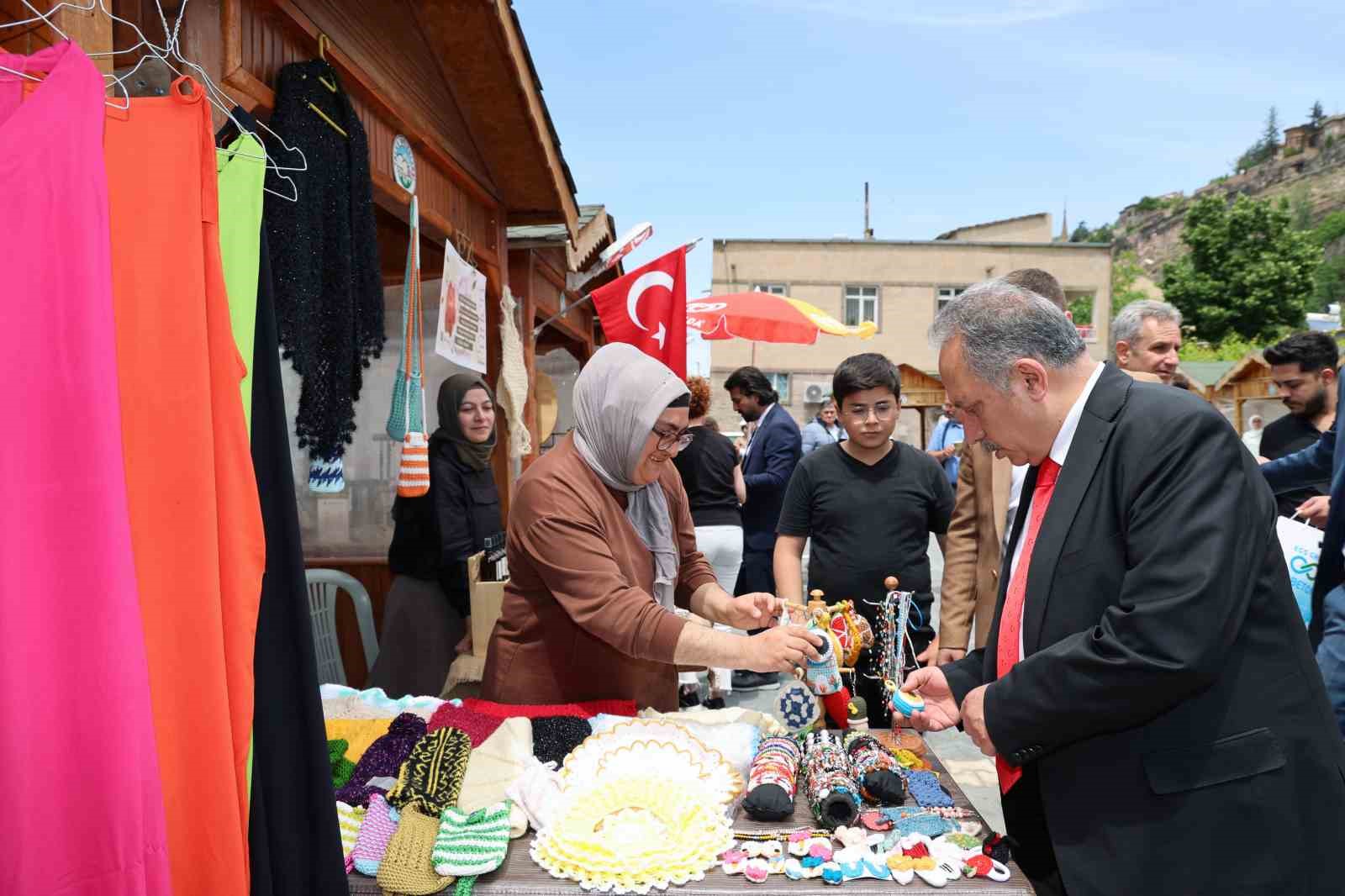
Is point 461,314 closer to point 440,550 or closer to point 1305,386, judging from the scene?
point 440,550

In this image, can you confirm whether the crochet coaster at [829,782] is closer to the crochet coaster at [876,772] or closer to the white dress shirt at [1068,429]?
the crochet coaster at [876,772]

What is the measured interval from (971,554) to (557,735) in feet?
5.94

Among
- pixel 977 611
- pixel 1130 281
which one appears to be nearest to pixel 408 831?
pixel 977 611

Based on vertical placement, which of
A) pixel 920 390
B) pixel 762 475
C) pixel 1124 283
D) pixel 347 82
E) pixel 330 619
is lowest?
pixel 330 619

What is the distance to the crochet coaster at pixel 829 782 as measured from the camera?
171 cm

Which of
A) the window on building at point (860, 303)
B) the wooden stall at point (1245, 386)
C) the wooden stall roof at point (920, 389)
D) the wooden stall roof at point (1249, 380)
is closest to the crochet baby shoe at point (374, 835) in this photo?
the wooden stall roof at point (920, 389)

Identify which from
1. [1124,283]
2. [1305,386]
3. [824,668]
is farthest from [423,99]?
[1124,283]

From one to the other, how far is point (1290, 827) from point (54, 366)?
6.62 feet

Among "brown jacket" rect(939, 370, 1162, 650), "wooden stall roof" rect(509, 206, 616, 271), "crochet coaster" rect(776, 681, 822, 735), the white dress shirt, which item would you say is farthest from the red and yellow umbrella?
the white dress shirt

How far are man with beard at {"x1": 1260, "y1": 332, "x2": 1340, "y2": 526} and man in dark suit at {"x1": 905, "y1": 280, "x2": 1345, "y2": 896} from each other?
3.01 m

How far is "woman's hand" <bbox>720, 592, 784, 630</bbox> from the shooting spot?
7.84ft

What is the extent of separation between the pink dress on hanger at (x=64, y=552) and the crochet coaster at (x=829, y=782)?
122 centimetres

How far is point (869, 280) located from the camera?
29.1 m

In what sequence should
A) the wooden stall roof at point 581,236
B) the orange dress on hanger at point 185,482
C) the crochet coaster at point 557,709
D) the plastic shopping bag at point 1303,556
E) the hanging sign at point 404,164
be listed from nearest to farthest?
1. the orange dress on hanger at point 185,482
2. the crochet coaster at point 557,709
3. the plastic shopping bag at point 1303,556
4. the hanging sign at point 404,164
5. the wooden stall roof at point 581,236
